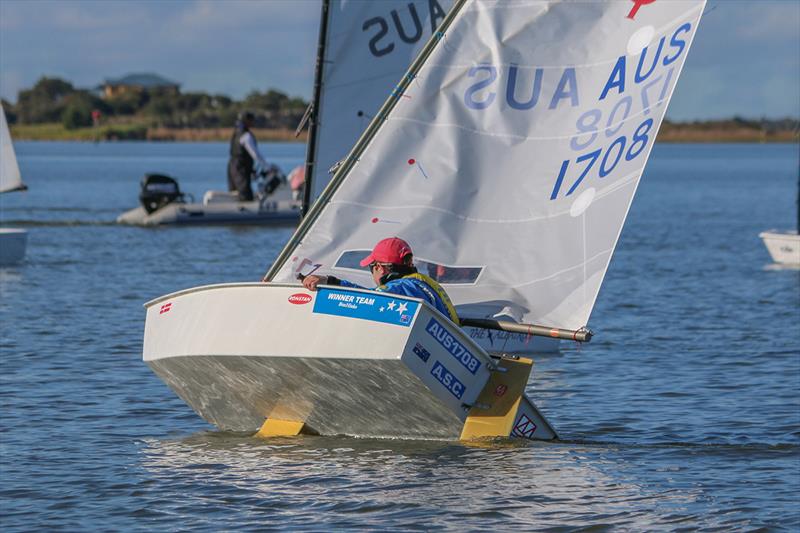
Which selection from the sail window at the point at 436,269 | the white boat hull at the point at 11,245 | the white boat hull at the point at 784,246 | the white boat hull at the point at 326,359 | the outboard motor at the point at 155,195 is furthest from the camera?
the outboard motor at the point at 155,195

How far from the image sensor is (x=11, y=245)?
97.4 ft

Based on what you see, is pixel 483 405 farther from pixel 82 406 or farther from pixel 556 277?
pixel 82 406

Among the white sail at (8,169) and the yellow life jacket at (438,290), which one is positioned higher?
the yellow life jacket at (438,290)

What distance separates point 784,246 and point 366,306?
2087 cm

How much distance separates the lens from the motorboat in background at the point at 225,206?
39.4 meters

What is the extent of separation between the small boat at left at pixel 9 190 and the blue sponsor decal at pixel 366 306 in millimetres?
19518

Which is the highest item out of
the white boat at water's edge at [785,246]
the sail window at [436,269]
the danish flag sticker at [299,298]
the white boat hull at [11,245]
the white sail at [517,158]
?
the white sail at [517,158]

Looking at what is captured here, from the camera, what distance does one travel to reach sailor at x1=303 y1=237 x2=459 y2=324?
11688mm

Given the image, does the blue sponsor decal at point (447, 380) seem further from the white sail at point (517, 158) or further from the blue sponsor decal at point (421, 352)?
the white sail at point (517, 158)

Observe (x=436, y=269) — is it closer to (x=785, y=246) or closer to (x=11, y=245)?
(x=11, y=245)

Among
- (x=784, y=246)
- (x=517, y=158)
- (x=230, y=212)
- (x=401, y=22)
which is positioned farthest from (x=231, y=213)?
(x=517, y=158)

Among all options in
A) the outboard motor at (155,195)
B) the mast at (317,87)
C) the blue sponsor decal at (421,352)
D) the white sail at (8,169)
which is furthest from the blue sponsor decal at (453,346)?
the outboard motor at (155,195)

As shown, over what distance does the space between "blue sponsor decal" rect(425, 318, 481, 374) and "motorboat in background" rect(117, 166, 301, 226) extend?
2764cm

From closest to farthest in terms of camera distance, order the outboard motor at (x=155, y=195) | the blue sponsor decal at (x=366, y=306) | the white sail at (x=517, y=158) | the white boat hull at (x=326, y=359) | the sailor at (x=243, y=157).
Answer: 1. the blue sponsor decal at (x=366, y=306)
2. the white boat hull at (x=326, y=359)
3. the white sail at (x=517, y=158)
4. the sailor at (x=243, y=157)
5. the outboard motor at (x=155, y=195)
